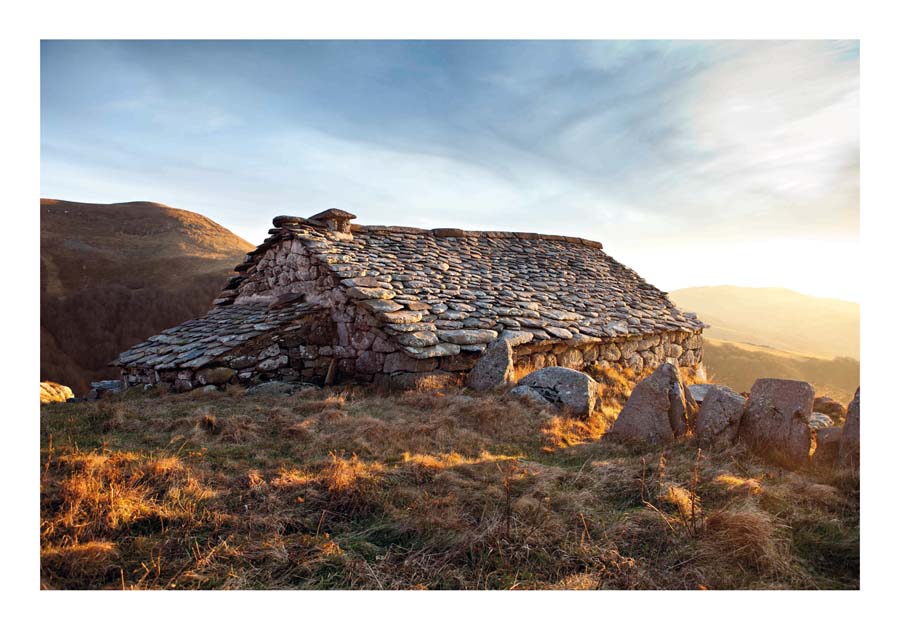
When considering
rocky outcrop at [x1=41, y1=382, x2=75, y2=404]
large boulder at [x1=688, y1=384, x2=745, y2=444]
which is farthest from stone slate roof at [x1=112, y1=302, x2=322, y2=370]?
large boulder at [x1=688, y1=384, x2=745, y2=444]

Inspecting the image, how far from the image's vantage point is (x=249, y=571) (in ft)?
8.60

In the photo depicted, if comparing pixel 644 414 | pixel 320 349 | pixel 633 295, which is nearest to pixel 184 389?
pixel 320 349

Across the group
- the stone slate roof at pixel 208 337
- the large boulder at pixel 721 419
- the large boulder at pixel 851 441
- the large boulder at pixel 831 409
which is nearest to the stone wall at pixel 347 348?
the stone slate roof at pixel 208 337

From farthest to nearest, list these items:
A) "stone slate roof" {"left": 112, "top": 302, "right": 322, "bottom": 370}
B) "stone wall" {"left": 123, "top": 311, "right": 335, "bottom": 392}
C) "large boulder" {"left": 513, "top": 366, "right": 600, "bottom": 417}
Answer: "stone slate roof" {"left": 112, "top": 302, "right": 322, "bottom": 370}, "stone wall" {"left": 123, "top": 311, "right": 335, "bottom": 392}, "large boulder" {"left": 513, "top": 366, "right": 600, "bottom": 417}

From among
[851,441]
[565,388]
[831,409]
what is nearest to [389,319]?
[565,388]

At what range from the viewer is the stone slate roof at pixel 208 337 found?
25.5 feet

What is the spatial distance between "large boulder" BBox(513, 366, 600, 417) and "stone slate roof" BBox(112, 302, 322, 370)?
458 centimetres

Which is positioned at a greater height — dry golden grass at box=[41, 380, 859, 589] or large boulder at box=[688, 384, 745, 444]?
large boulder at box=[688, 384, 745, 444]

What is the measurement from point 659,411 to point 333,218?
344 inches

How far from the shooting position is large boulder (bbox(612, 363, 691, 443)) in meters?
5.18

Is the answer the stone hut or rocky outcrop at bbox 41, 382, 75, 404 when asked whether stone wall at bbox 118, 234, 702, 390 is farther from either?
rocky outcrop at bbox 41, 382, 75, 404

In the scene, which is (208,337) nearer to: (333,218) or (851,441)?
(333,218)

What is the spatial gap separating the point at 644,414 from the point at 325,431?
389 centimetres

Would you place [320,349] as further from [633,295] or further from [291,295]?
[633,295]
